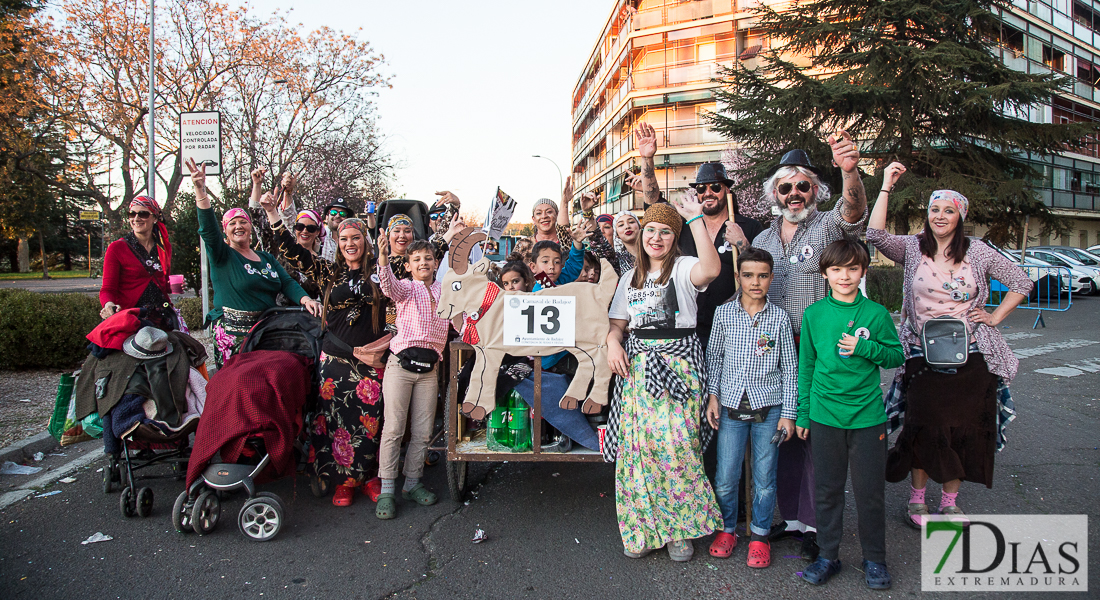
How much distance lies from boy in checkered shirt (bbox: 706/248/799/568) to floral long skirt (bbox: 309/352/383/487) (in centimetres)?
228

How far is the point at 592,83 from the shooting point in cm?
6031

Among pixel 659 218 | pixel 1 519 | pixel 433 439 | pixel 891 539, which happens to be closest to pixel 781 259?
pixel 659 218

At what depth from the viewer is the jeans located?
355 cm

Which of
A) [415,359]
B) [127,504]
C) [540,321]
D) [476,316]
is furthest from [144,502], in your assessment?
[540,321]

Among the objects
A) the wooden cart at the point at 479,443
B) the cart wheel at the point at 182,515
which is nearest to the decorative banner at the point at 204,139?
the cart wheel at the point at 182,515

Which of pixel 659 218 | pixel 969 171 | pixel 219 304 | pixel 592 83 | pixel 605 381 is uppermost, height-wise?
pixel 592 83

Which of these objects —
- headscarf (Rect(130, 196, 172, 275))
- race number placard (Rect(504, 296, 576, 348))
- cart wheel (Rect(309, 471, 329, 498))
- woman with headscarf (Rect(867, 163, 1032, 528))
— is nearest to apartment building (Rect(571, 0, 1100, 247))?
woman with headscarf (Rect(867, 163, 1032, 528))

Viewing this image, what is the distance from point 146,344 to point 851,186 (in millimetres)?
4587

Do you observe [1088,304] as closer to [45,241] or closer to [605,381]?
[605,381]

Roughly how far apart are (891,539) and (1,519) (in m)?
5.63

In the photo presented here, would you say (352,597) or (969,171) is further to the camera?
(969,171)

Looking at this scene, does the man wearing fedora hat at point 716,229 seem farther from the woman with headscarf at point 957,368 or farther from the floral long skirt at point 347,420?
the floral long skirt at point 347,420

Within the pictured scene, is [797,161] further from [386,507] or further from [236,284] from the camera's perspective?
[236,284]

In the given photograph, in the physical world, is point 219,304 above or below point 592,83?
below
